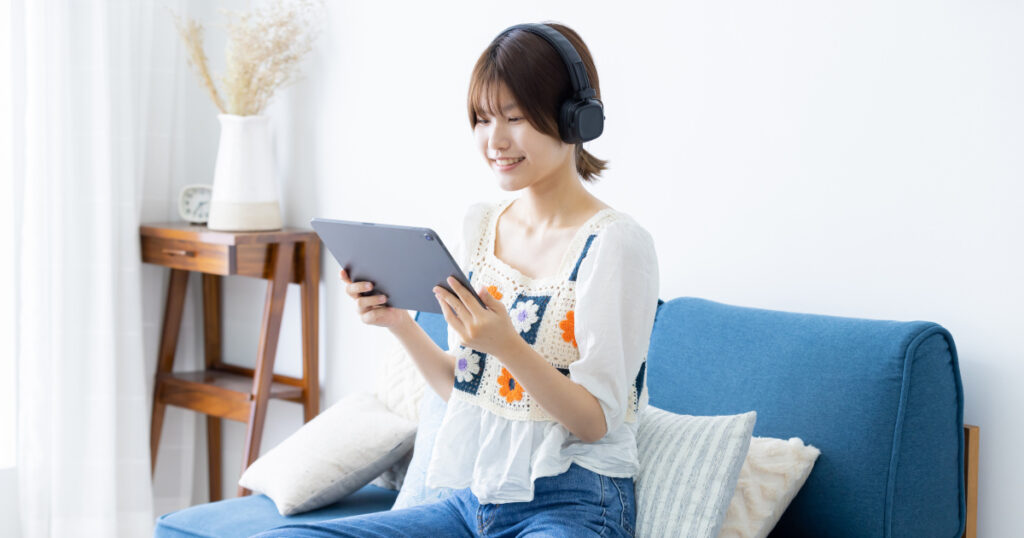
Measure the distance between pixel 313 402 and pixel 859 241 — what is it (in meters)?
1.64

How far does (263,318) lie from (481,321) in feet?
5.39

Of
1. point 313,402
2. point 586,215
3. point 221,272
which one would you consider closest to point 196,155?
point 221,272

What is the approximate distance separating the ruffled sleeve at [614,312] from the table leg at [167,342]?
197 cm

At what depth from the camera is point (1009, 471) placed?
5.49 feet

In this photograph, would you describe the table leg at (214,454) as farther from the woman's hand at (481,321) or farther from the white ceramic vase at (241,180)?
the woman's hand at (481,321)

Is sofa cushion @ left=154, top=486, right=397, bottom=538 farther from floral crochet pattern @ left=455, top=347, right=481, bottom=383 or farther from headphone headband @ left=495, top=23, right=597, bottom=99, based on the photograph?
headphone headband @ left=495, top=23, right=597, bottom=99

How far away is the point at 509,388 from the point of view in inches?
58.1

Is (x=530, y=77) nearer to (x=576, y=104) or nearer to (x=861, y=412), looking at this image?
(x=576, y=104)

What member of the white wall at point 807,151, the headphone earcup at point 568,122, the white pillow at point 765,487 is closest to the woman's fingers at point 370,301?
the headphone earcup at point 568,122

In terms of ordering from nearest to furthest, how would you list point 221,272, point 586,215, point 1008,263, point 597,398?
1. point 597,398
2. point 586,215
3. point 1008,263
4. point 221,272

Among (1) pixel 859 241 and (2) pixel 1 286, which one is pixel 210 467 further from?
(1) pixel 859 241

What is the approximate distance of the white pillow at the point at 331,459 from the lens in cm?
199

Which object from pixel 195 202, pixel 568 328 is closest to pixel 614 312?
pixel 568 328

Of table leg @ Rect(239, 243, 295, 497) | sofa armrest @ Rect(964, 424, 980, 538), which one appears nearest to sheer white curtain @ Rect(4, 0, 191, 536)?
table leg @ Rect(239, 243, 295, 497)
